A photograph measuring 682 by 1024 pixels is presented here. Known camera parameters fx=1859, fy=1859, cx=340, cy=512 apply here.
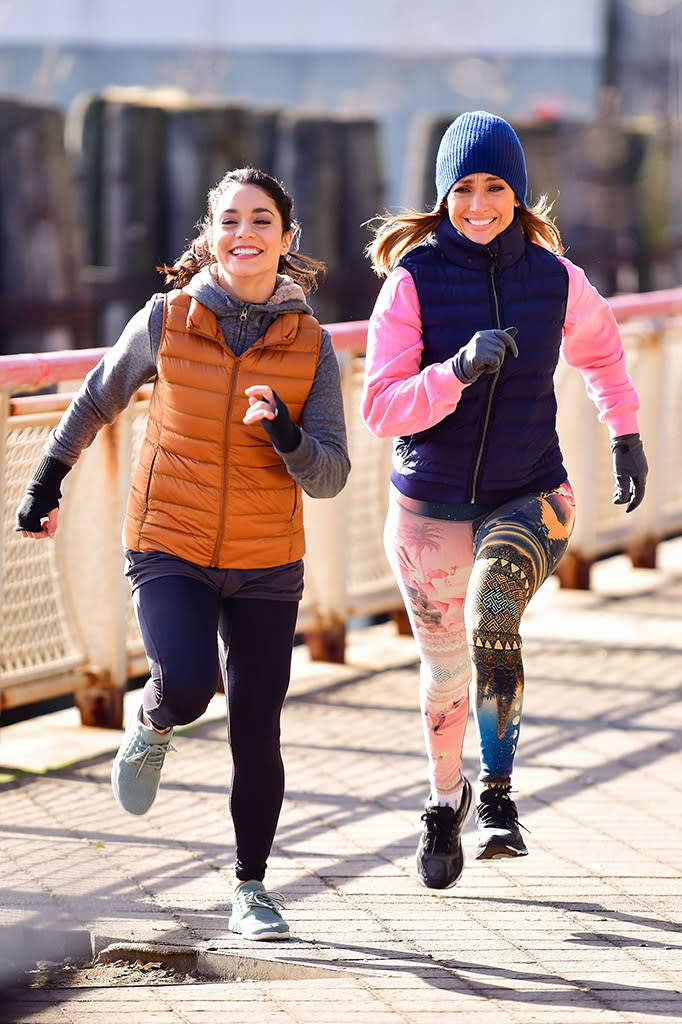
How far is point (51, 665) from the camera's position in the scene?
21.1 ft

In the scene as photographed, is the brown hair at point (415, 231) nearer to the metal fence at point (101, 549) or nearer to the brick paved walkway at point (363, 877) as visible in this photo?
the metal fence at point (101, 549)

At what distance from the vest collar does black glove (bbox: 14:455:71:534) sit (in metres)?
1.09

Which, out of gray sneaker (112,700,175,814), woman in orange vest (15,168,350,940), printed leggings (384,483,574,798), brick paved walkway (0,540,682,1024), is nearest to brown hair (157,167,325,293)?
woman in orange vest (15,168,350,940)

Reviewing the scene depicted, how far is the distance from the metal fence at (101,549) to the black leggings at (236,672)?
1759 millimetres

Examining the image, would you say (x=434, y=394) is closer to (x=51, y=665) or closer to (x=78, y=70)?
(x=51, y=665)

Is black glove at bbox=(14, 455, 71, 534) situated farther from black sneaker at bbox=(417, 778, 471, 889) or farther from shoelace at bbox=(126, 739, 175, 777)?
black sneaker at bbox=(417, 778, 471, 889)

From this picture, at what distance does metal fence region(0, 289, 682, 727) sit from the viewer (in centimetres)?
612

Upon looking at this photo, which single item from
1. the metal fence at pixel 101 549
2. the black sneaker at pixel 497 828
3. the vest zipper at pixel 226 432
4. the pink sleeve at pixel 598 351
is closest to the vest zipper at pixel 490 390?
the pink sleeve at pixel 598 351

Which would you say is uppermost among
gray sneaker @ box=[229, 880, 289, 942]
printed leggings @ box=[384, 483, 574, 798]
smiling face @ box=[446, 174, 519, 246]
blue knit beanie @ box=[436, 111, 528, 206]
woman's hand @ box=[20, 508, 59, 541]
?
blue knit beanie @ box=[436, 111, 528, 206]

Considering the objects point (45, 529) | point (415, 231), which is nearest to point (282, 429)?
point (45, 529)

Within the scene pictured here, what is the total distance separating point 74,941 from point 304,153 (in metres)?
13.3

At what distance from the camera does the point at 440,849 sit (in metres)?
4.80

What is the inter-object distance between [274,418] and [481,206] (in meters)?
0.89

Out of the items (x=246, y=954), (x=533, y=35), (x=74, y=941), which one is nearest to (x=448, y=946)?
(x=246, y=954)
